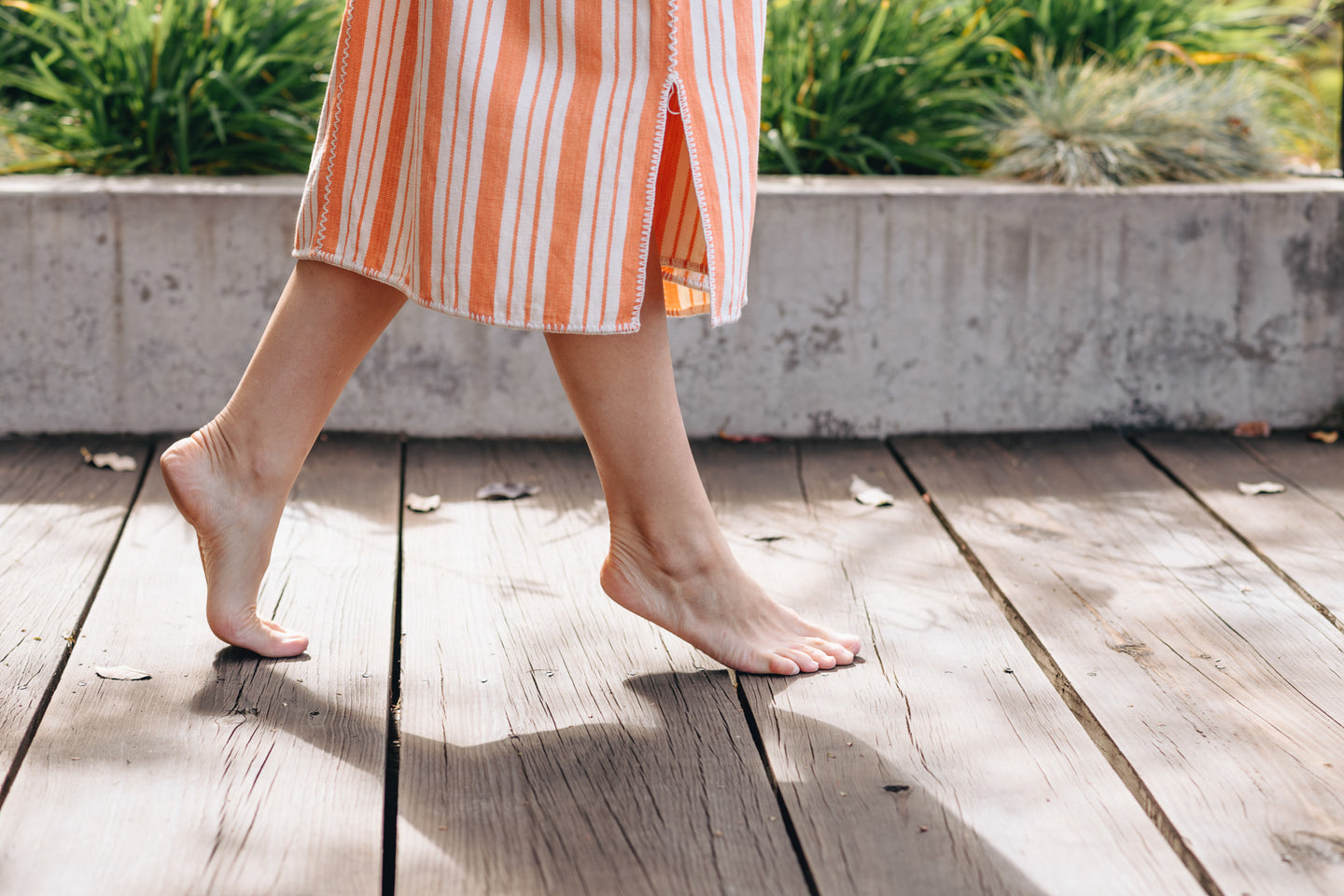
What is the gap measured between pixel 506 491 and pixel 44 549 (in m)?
0.78

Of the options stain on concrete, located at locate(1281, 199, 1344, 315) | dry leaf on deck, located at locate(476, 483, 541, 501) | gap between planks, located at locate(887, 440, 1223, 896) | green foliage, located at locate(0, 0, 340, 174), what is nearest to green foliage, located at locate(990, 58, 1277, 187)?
stain on concrete, located at locate(1281, 199, 1344, 315)

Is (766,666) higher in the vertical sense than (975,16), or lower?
lower

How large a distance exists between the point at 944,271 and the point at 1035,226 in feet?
0.72

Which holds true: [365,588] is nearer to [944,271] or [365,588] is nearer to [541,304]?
[541,304]

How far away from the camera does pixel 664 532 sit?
1585 millimetres

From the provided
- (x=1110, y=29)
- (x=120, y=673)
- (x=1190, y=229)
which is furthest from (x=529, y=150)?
(x=1110, y=29)

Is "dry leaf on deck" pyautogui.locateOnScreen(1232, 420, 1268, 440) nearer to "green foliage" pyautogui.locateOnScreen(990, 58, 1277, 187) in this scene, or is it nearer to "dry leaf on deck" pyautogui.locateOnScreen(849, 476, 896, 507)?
"green foliage" pyautogui.locateOnScreen(990, 58, 1277, 187)

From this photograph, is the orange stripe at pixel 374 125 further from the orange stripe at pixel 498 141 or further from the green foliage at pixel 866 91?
the green foliage at pixel 866 91

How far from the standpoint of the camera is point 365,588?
6.05 ft

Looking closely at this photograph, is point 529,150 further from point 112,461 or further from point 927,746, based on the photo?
point 112,461

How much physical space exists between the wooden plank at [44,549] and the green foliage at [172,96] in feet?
2.36

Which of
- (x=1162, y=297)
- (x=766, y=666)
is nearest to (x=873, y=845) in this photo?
(x=766, y=666)

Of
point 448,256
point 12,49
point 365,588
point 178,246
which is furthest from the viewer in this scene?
point 12,49

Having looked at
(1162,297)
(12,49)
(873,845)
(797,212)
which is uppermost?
(12,49)
